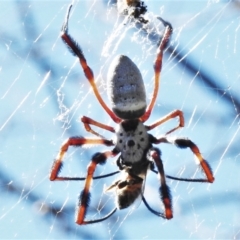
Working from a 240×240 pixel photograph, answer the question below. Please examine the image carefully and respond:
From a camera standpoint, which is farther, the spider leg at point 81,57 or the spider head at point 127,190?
the spider leg at point 81,57

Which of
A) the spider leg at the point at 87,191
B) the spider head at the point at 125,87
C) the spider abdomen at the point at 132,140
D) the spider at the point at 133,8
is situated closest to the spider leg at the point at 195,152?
the spider abdomen at the point at 132,140

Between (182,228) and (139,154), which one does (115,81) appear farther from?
(182,228)

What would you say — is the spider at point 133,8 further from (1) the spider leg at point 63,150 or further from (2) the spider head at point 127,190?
(2) the spider head at point 127,190

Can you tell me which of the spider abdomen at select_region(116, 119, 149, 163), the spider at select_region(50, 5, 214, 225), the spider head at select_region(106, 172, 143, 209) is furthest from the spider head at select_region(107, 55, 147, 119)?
the spider head at select_region(106, 172, 143, 209)

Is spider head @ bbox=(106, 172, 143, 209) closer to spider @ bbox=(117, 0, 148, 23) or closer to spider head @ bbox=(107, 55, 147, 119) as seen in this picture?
spider head @ bbox=(107, 55, 147, 119)

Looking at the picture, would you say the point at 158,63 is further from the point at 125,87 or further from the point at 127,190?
the point at 127,190

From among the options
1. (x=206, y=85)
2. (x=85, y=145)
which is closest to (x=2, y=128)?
(x=85, y=145)

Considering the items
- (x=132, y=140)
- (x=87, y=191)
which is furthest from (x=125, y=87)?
(x=87, y=191)
